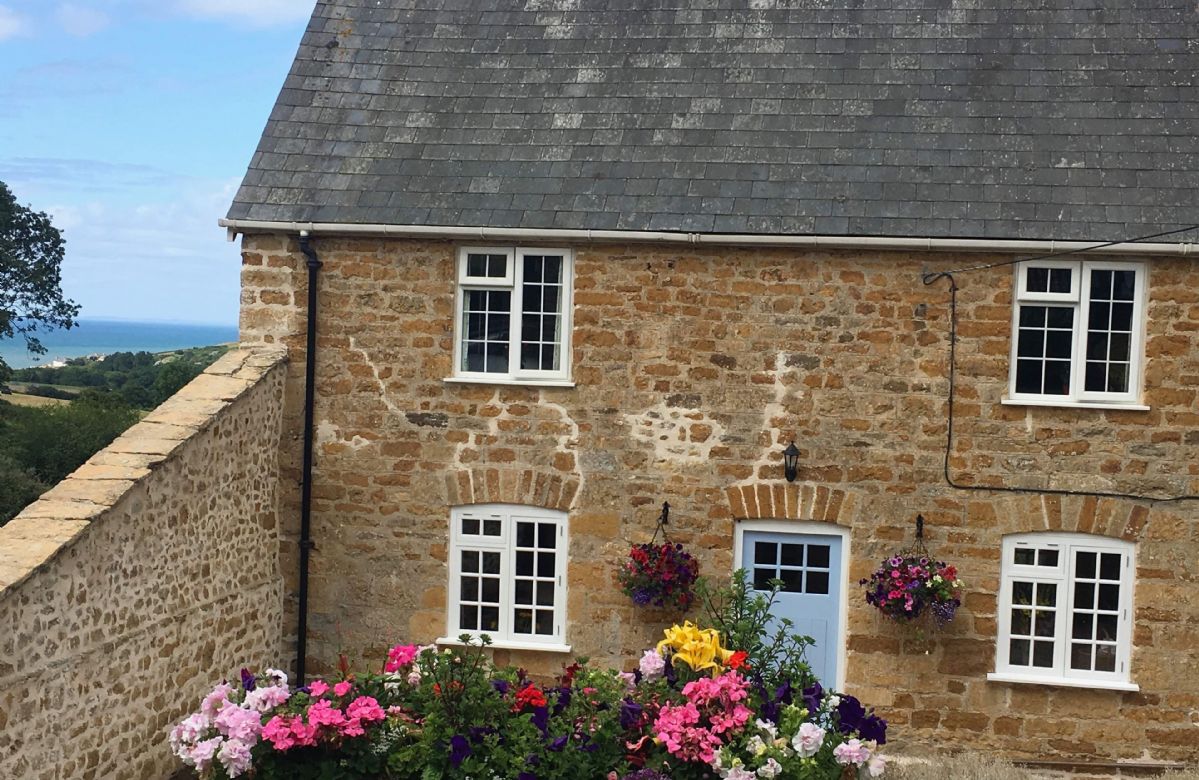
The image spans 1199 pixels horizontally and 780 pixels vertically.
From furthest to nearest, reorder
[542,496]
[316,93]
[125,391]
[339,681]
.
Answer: [125,391], [316,93], [542,496], [339,681]

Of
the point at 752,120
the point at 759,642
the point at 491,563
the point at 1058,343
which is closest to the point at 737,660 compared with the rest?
the point at 759,642

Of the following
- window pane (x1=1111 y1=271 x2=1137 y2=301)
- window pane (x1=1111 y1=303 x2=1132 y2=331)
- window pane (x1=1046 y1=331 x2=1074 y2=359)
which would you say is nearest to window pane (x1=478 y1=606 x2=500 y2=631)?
window pane (x1=1046 y1=331 x2=1074 y2=359)

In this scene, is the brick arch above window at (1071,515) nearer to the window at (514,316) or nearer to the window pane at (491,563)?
the window at (514,316)

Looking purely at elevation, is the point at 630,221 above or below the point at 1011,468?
above

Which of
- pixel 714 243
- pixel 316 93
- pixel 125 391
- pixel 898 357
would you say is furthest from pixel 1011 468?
pixel 125 391

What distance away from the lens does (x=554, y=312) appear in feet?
39.1

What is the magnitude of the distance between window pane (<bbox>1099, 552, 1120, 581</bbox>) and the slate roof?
2.88 m

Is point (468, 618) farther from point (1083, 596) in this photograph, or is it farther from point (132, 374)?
point (132, 374)

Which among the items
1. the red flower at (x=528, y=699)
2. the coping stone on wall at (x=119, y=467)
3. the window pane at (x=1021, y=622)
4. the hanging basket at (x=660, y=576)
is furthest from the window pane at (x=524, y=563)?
the window pane at (x=1021, y=622)

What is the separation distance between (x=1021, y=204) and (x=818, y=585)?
391cm

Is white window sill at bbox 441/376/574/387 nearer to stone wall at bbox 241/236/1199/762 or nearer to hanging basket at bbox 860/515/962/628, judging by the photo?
stone wall at bbox 241/236/1199/762

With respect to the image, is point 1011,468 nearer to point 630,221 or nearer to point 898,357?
point 898,357

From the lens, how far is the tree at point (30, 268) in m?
34.8

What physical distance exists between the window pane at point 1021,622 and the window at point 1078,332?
1935 mm
